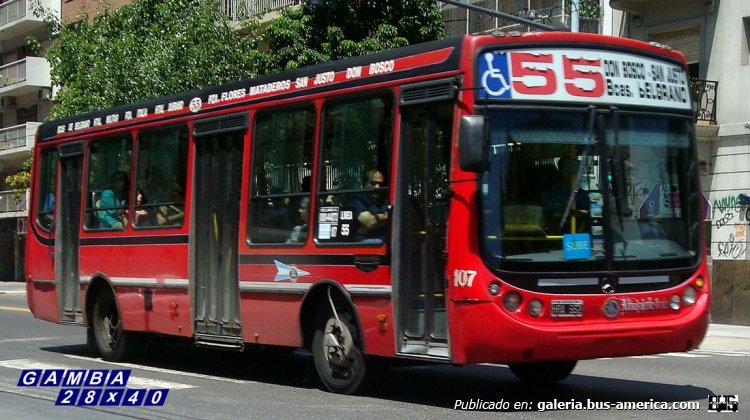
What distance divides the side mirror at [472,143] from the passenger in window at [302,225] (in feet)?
8.39

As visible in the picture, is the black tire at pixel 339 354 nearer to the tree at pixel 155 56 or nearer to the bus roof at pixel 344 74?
the bus roof at pixel 344 74

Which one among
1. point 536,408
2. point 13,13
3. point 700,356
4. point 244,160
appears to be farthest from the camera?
point 13,13

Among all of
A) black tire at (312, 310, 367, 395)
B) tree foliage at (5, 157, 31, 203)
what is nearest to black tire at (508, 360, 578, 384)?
black tire at (312, 310, 367, 395)

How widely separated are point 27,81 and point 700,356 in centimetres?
3846

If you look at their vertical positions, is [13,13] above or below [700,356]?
above

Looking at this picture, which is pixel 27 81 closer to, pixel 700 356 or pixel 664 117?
pixel 700 356

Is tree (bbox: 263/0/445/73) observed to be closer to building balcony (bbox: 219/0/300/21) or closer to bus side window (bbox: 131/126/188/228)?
building balcony (bbox: 219/0/300/21)

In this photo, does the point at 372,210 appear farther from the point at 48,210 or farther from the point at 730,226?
the point at 730,226

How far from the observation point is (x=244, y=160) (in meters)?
12.2

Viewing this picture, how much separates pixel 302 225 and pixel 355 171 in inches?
36.2

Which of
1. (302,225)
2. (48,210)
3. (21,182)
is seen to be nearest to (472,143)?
(302,225)

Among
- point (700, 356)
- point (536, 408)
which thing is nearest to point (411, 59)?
point (536, 408)

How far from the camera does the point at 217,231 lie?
41.3 ft

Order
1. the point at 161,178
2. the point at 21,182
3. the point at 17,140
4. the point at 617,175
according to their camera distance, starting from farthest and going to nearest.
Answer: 1. the point at 17,140
2. the point at 21,182
3. the point at 161,178
4. the point at 617,175
